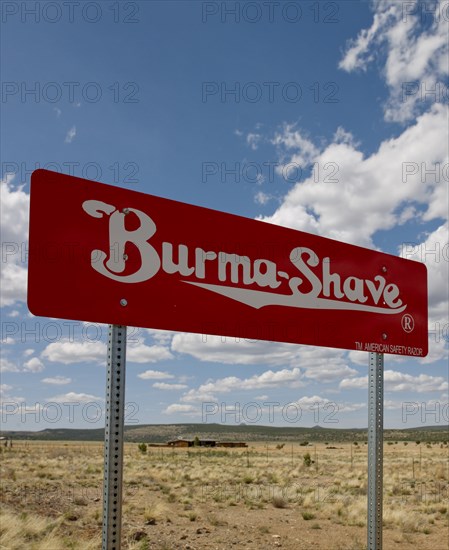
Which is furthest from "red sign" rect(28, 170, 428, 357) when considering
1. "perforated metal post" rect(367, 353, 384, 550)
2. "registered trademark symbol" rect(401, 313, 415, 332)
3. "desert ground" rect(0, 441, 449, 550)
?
"desert ground" rect(0, 441, 449, 550)

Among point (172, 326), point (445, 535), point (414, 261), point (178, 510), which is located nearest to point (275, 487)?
point (178, 510)

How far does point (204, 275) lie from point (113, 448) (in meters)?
1.34

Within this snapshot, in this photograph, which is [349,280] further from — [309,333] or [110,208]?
[110,208]

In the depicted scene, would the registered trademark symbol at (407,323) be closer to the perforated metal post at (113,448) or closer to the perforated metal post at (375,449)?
the perforated metal post at (375,449)

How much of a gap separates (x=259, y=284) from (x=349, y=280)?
111 centimetres

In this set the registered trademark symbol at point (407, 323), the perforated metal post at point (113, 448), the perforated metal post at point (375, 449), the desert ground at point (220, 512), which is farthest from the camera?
the desert ground at point (220, 512)

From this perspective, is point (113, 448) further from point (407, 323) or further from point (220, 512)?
point (220, 512)

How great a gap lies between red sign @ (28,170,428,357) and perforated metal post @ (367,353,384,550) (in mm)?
209

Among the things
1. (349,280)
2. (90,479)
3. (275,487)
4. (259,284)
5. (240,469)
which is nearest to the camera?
(259,284)

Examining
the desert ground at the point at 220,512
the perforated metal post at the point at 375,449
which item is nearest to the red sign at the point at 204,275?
the perforated metal post at the point at 375,449

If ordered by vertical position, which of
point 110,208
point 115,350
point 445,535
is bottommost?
point 445,535

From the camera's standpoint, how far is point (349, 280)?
5.34 metres

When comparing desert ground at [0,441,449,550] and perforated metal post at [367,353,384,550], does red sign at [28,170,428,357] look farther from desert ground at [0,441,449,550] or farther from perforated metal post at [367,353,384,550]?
desert ground at [0,441,449,550]

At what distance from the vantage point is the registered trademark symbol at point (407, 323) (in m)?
5.72
